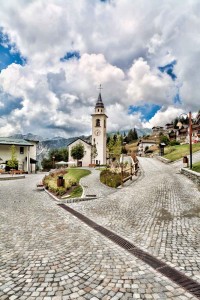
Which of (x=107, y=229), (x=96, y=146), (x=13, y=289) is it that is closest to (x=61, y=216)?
(x=107, y=229)

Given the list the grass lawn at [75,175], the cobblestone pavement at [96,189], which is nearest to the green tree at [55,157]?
the grass lawn at [75,175]

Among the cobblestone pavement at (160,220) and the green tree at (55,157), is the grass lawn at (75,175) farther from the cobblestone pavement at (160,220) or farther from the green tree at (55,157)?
the green tree at (55,157)

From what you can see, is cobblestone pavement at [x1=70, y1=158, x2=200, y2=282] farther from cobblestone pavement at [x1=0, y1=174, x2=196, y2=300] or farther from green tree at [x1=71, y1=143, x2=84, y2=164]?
green tree at [x1=71, y1=143, x2=84, y2=164]

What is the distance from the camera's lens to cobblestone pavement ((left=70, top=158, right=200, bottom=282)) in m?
7.05

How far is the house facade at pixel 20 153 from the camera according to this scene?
49781 millimetres

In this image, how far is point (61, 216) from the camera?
12.0 meters

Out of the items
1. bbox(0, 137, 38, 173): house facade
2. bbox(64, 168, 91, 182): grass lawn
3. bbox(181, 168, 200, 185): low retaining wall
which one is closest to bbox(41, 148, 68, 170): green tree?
bbox(0, 137, 38, 173): house facade

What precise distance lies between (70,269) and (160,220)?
18.8 feet

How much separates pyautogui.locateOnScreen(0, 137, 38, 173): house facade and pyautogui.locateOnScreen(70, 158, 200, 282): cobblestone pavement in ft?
122

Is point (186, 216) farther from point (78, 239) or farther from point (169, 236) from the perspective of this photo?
point (78, 239)

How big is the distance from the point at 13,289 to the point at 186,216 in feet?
27.7

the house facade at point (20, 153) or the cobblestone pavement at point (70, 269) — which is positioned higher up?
the house facade at point (20, 153)

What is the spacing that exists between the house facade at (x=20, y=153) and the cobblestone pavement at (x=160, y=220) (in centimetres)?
3704

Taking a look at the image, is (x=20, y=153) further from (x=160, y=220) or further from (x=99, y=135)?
(x=160, y=220)
